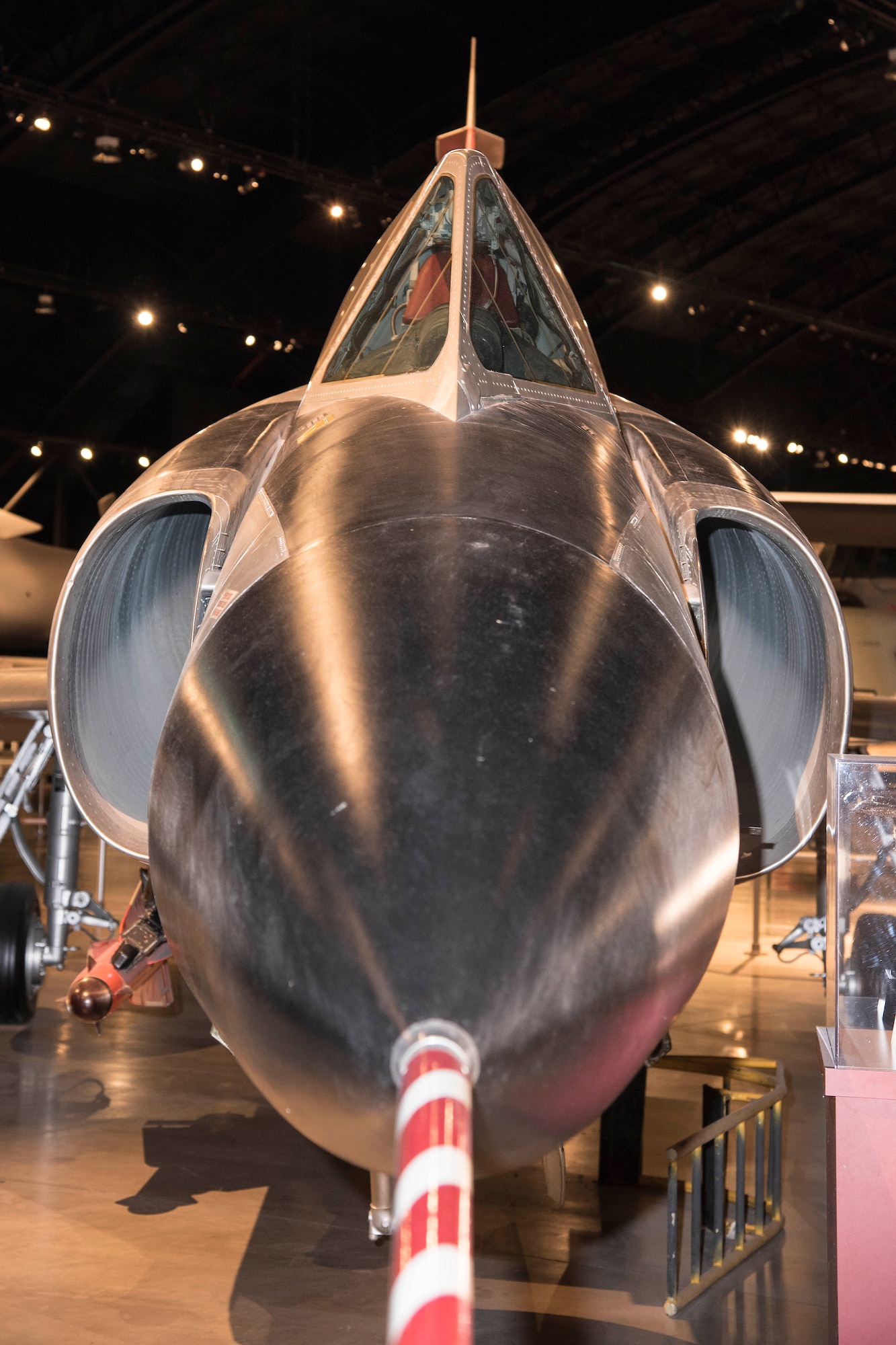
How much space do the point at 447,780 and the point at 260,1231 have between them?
11.4 feet

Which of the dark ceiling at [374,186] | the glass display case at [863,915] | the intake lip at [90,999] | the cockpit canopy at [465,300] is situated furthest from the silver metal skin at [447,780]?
the dark ceiling at [374,186]

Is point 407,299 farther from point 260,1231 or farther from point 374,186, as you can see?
point 374,186

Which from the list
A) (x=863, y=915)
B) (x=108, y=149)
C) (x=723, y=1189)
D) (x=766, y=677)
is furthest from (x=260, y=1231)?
(x=108, y=149)

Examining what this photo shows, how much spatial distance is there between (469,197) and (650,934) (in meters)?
2.17

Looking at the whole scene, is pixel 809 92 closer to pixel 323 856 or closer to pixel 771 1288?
pixel 771 1288

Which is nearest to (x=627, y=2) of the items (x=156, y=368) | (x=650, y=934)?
(x=156, y=368)

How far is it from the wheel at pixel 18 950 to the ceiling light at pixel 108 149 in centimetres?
1080

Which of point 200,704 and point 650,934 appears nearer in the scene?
point 650,934

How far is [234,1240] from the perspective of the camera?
4449 mm

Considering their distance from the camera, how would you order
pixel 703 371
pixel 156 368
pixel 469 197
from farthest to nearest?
1. pixel 703 371
2. pixel 156 368
3. pixel 469 197

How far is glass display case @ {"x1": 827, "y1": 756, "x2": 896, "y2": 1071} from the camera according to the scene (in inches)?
125

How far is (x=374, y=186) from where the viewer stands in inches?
672

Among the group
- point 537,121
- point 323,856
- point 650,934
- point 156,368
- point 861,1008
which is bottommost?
point 861,1008

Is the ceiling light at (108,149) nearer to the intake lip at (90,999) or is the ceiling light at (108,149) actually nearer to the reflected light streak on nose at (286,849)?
→ the intake lip at (90,999)
